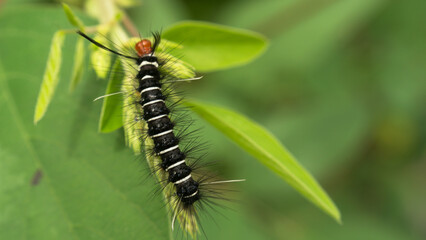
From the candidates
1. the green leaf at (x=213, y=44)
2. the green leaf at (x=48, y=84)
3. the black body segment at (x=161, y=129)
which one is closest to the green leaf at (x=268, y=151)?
the black body segment at (x=161, y=129)

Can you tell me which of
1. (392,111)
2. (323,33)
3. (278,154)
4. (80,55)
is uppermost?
(80,55)

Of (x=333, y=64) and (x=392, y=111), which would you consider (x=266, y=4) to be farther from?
(x=392, y=111)

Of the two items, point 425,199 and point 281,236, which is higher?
point 281,236

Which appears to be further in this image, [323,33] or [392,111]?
[392,111]

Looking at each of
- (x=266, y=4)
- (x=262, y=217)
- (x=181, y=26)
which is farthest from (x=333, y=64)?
(x=181, y=26)

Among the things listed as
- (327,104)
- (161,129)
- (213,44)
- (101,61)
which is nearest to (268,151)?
(161,129)

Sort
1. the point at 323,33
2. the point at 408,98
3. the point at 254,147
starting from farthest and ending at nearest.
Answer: the point at 408,98, the point at 323,33, the point at 254,147
